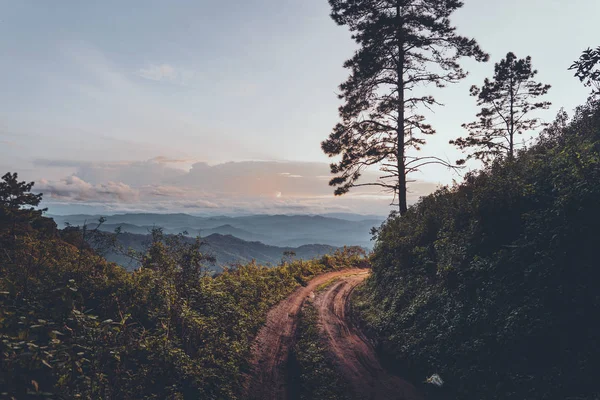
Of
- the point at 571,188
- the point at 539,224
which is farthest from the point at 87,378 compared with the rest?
the point at 571,188

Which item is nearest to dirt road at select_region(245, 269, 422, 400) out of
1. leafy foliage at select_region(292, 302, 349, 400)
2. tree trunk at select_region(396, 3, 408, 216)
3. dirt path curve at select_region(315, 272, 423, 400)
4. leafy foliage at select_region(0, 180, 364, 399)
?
dirt path curve at select_region(315, 272, 423, 400)

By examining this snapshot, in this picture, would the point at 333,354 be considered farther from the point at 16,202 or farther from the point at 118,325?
the point at 16,202

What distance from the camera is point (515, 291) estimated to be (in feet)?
22.1

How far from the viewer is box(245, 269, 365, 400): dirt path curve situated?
24.7 ft

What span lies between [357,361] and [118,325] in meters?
6.86

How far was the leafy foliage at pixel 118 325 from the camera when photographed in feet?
14.8

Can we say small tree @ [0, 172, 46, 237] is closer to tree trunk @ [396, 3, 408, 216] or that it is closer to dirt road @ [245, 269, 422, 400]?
dirt road @ [245, 269, 422, 400]

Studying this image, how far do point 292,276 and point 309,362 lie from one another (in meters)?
10.7

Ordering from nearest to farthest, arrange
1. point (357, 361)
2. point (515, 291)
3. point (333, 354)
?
1. point (515, 291)
2. point (357, 361)
3. point (333, 354)

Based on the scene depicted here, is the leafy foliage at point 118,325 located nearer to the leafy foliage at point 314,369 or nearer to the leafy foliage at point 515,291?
the leafy foliage at point 314,369

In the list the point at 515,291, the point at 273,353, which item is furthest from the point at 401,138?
the point at 273,353

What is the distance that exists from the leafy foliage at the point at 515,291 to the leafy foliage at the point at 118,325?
5422 millimetres

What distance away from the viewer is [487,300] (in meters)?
7.18

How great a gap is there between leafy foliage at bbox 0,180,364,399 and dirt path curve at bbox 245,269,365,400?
43 centimetres
